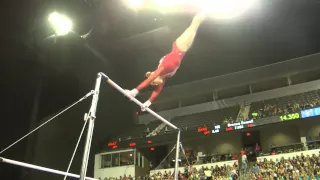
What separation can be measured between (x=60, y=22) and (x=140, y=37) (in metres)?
1.54

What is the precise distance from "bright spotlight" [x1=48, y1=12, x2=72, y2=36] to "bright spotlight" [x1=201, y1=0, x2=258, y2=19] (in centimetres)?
253

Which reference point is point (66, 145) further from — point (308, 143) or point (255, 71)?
point (308, 143)

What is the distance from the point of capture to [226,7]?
6004 mm

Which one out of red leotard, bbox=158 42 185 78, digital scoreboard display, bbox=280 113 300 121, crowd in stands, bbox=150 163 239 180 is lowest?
crowd in stands, bbox=150 163 239 180

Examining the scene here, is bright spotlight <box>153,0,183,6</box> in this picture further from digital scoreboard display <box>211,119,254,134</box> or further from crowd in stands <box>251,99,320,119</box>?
crowd in stands <box>251,99,320,119</box>

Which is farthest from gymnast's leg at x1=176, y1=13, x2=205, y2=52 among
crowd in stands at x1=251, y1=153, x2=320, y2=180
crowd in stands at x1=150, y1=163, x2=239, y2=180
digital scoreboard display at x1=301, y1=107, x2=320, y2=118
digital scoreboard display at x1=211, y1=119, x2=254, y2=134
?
digital scoreboard display at x1=301, y1=107, x2=320, y2=118

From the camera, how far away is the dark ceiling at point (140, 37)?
623cm

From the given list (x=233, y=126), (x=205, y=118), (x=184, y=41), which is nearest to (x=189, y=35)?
(x=184, y=41)

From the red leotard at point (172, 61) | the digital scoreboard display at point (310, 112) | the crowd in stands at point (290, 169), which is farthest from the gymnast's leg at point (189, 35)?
the digital scoreboard display at point (310, 112)

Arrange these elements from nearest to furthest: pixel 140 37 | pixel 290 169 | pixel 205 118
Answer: pixel 140 37
pixel 290 169
pixel 205 118

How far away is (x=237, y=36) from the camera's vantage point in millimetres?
6797

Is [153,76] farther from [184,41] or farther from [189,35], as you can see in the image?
[189,35]

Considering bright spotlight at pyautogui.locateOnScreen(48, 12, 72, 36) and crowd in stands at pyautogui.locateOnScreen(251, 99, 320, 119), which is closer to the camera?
bright spotlight at pyautogui.locateOnScreen(48, 12, 72, 36)

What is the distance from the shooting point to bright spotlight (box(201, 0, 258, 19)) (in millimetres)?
5895
